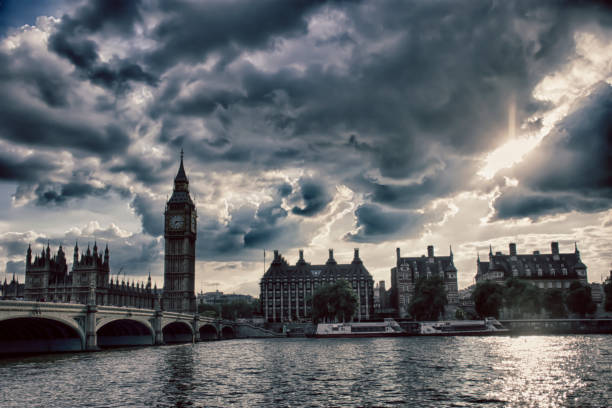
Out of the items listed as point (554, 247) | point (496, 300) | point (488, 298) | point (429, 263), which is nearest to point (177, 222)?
point (429, 263)

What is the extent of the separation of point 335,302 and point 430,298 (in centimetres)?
2307

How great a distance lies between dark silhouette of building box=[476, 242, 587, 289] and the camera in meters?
145

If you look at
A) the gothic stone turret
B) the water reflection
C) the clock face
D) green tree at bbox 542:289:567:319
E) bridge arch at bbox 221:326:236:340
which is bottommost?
bridge arch at bbox 221:326:236:340

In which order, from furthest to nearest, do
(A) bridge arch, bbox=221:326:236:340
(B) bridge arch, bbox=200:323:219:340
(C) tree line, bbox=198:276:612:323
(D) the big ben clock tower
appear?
1. (D) the big ben clock tower
2. (A) bridge arch, bbox=221:326:236:340
3. (B) bridge arch, bbox=200:323:219:340
4. (C) tree line, bbox=198:276:612:323

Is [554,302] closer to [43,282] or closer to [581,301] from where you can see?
[581,301]

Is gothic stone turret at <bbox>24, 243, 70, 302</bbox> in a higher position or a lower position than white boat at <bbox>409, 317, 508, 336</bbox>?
higher

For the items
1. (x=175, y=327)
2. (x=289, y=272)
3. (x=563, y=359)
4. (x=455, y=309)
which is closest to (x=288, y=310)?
(x=289, y=272)

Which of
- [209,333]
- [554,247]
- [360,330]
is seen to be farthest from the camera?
[554,247]

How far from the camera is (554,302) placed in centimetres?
12138

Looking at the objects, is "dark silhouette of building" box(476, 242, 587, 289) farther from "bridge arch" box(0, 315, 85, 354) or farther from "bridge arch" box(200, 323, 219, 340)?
"bridge arch" box(0, 315, 85, 354)

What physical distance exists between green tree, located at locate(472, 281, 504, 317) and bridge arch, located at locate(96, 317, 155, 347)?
7222cm

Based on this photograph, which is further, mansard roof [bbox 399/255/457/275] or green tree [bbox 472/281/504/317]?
mansard roof [bbox 399/255/457/275]

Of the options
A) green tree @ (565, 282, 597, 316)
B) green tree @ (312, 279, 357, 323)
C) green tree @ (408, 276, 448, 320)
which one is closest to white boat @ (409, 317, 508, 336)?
green tree @ (408, 276, 448, 320)

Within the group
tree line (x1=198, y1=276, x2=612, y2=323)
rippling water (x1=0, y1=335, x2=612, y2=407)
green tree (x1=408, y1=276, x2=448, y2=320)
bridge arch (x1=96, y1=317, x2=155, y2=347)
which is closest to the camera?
rippling water (x1=0, y1=335, x2=612, y2=407)
